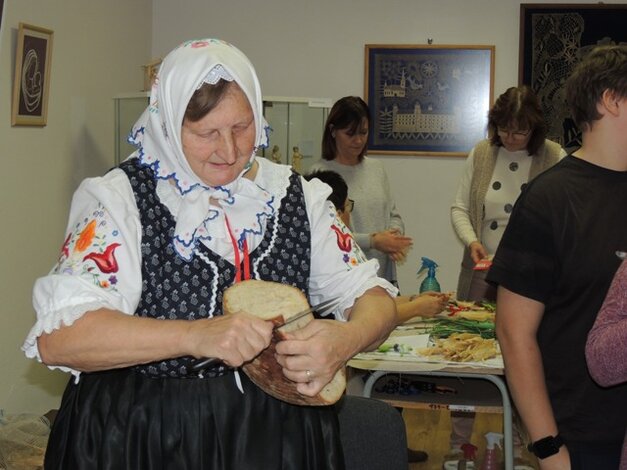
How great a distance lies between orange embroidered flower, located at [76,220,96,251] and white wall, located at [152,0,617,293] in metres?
4.33

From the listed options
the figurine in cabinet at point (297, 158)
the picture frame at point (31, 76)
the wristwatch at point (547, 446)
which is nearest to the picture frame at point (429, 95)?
the figurine in cabinet at point (297, 158)

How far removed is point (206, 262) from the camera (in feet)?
4.82

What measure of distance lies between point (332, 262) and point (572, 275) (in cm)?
58

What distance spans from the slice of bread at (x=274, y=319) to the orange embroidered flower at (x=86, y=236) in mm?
222

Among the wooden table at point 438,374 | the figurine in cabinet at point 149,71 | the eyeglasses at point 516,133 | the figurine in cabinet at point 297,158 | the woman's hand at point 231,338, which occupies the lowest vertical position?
the wooden table at point 438,374

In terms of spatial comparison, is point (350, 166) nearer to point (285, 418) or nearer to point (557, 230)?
point (557, 230)

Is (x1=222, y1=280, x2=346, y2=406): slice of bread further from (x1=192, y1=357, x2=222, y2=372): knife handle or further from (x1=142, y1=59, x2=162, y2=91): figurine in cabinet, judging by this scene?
(x1=142, y1=59, x2=162, y2=91): figurine in cabinet

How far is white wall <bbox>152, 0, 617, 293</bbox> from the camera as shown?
5516 millimetres

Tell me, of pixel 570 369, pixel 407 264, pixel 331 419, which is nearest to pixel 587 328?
pixel 570 369

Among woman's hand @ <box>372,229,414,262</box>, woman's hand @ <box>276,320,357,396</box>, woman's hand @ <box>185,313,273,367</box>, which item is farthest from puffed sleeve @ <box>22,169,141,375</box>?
woman's hand @ <box>372,229,414,262</box>

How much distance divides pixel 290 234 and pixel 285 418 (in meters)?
0.31

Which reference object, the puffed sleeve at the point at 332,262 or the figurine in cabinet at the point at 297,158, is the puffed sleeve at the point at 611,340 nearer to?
the puffed sleeve at the point at 332,262

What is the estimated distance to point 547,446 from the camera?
1901mm

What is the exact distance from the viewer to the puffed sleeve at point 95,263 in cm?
131
